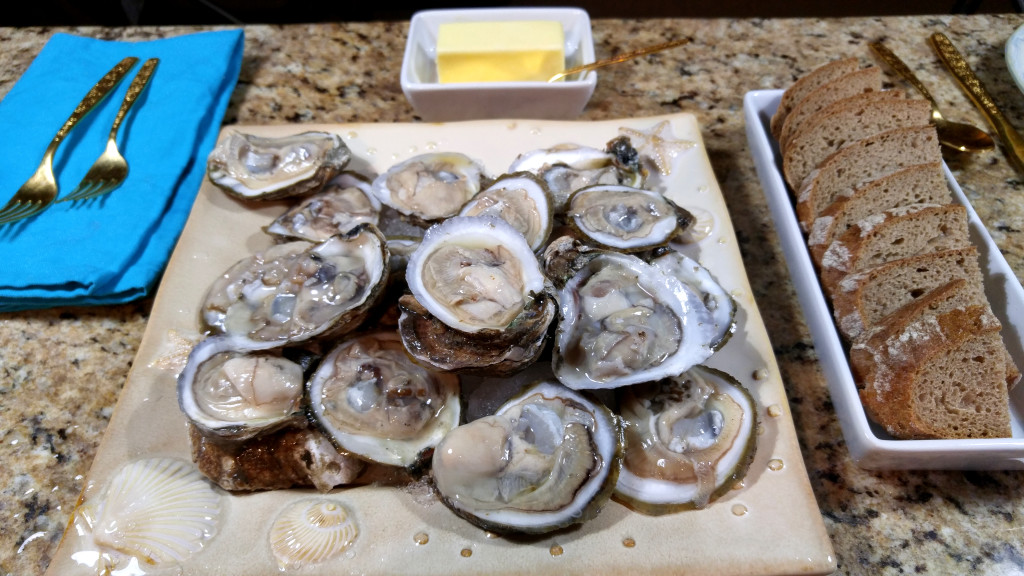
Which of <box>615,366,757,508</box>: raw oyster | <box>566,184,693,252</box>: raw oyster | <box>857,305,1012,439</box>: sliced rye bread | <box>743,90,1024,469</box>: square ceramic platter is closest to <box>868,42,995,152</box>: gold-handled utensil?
<box>743,90,1024,469</box>: square ceramic platter

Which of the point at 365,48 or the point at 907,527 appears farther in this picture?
the point at 365,48

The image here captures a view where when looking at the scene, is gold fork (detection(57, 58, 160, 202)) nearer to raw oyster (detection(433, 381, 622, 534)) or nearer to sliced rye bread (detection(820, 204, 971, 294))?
raw oyster (detection(433, 381, 622, 534))

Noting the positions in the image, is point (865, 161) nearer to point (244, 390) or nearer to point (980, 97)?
point (980, 97)

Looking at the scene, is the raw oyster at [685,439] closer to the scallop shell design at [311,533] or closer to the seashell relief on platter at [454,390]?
the seashell relief on platter at [454,390]

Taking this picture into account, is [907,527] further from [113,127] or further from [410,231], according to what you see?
[113,127]

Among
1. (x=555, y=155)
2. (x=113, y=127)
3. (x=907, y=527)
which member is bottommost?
(x=907, y=527)

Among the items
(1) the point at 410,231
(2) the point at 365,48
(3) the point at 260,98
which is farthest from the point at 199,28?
(1) the point at 410,231

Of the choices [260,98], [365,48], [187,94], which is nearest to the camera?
[187,94]
